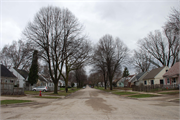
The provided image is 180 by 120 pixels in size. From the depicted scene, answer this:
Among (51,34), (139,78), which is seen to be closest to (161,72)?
(139,78)

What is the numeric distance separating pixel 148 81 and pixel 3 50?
145 ft

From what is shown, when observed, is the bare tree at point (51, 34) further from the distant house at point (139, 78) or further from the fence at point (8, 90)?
the distant house at point (139, 78)

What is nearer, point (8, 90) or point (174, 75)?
point (8, 90)

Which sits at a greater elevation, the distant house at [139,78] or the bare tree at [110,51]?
the bare tree at [110,51]

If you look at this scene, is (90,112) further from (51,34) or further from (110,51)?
(110,51)

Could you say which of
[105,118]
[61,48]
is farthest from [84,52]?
[105,118]

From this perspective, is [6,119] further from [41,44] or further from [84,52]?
[84,52]

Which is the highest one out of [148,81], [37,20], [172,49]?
[37,20]

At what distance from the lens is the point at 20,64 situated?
48906mm

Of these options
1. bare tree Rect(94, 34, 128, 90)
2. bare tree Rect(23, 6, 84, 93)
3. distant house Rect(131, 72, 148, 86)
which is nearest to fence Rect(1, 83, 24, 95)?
bare tree Rect(23, 6, 84, 93)

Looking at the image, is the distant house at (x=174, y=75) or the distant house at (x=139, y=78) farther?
the distant house at (x=139, y=78)

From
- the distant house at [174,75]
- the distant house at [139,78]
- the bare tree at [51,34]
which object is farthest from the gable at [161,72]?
the bare tree at [51,34]

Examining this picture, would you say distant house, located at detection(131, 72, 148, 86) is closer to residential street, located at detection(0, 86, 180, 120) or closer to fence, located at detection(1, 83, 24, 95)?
fence, located at detection(1, 83, 24, 95)

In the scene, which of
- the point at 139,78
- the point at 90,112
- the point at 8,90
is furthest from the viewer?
the point at 139,78
